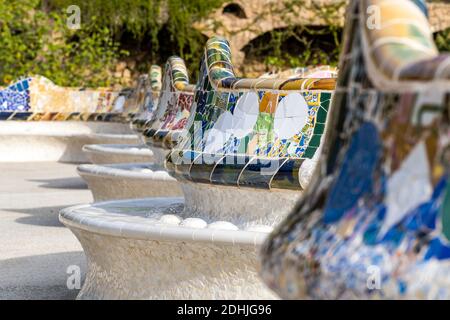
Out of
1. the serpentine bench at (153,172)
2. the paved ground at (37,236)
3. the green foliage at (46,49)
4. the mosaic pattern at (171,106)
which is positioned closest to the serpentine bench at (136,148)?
the paved ground at (37,236)

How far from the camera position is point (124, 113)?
13.2 m

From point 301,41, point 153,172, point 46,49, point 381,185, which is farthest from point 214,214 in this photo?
point 301,41

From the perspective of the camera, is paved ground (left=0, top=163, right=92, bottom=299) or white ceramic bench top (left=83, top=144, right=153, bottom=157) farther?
white ceramic bench top (left=83, top=144, right=153, bottom=157)

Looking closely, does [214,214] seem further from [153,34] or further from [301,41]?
[301,41]

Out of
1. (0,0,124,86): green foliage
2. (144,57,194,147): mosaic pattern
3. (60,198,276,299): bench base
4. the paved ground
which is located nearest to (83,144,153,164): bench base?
the paved ground

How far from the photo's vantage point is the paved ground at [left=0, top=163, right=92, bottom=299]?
171 inches

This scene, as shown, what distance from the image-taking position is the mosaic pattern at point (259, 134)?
357 centimetres

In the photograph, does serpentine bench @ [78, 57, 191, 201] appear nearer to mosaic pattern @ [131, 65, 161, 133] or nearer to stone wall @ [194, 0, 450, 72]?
mosaic pattern @ [131, 65, 161, 133]

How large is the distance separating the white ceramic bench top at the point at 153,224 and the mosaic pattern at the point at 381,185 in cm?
158

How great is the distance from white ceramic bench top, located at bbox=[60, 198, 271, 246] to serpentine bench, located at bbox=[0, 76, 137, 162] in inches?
273

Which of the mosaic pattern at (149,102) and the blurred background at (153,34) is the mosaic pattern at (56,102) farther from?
the mosaic pattern at (149,102)

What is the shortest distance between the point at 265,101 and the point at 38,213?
3630 millimetres

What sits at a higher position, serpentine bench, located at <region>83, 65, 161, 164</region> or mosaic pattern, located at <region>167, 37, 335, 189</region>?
mosaic pattern, located at <region>167, 37, 335, 189</region>

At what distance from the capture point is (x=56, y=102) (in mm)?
12984
